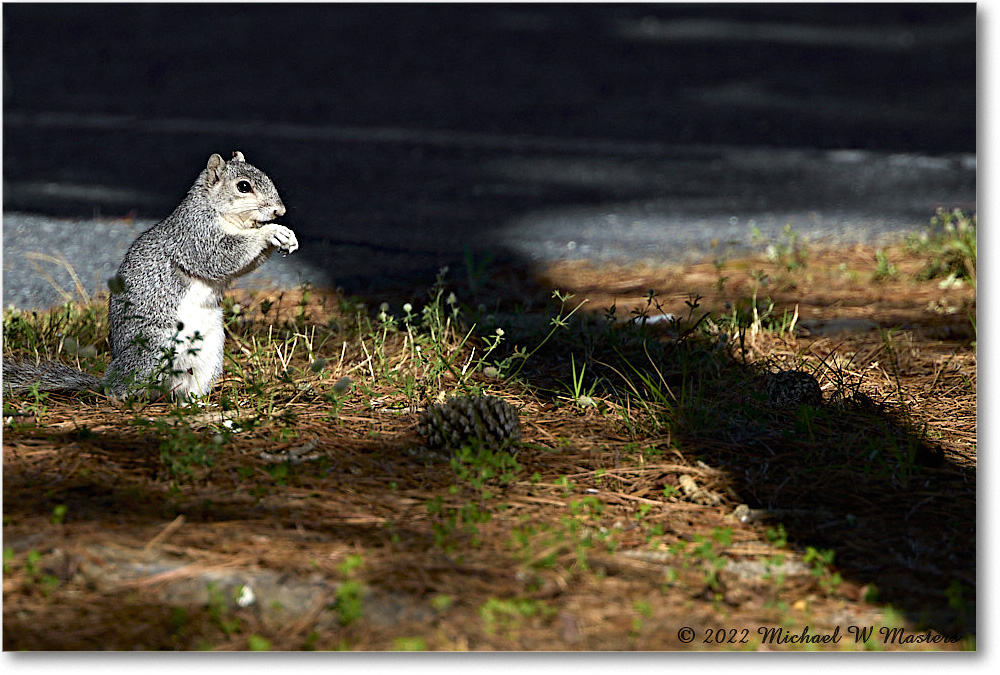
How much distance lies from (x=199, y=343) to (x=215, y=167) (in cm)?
51

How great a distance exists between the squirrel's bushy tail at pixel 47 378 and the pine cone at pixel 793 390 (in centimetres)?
185

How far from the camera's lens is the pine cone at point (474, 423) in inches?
99.2

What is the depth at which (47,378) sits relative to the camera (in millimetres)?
2834

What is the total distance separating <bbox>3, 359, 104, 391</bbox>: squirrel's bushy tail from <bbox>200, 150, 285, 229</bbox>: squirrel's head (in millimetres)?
586

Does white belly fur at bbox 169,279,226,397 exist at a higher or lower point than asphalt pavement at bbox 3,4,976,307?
lower

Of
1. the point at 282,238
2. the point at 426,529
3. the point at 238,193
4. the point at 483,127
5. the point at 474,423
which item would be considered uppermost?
the point at 483,127

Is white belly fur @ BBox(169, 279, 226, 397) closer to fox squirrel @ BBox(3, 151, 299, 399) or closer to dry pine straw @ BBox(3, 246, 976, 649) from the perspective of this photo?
fox squirrel @ BBox(3, 151, 299, 399)

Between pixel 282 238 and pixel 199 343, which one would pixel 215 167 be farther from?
pixel 199 343

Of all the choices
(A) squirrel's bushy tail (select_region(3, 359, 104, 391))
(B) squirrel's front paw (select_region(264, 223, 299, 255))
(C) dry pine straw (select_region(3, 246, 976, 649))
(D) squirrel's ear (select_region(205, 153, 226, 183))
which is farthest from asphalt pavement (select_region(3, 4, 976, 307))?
(C) dry pine straw (select_region(3, 246, 976, 649))

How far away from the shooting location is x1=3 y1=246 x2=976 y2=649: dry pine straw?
185 centimetres

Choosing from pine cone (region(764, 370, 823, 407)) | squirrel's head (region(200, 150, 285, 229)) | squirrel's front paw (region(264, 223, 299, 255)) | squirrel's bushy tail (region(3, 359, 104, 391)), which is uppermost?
squirrel's head (region(200, 150, 285, 229))

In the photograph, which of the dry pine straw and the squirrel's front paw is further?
the squirrel's front paw

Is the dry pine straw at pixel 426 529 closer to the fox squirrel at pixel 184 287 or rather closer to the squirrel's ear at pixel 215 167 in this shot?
the fox squirrel at pixel 184 287

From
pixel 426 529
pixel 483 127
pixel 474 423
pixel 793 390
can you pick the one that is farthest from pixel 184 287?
pixel 483 127
